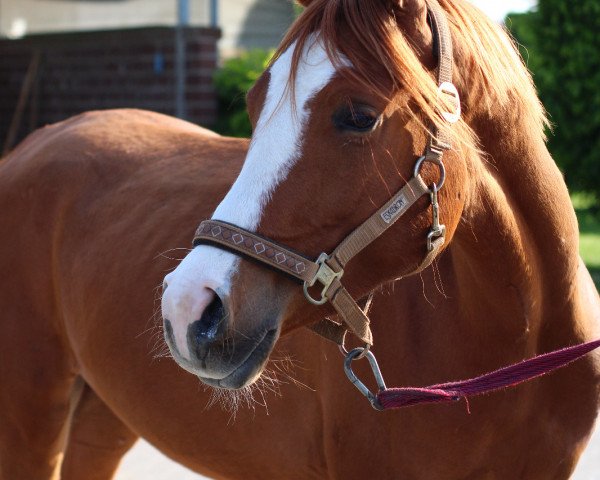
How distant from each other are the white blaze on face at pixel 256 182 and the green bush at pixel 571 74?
6766 millimetres

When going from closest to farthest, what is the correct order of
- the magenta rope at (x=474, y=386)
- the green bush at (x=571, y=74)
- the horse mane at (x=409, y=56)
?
the horse mane at (x=409, y=56) → the magenta rope at (x=474, y=386) → the green bush at (x=571, y=74)

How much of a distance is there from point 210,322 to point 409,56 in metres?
0.73

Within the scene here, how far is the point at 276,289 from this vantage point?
194 centimetres

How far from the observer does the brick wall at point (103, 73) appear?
34.2ft

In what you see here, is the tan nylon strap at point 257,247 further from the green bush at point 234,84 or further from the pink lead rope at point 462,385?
the green bush at point 234,84

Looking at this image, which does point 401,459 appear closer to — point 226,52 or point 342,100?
point 342,100

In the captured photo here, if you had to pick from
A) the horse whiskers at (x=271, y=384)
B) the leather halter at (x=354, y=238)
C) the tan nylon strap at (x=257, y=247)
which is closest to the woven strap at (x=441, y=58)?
the leather halter at (x=354, y=238)

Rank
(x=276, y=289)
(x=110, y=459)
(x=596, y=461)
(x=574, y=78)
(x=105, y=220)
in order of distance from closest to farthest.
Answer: (x=276, y=289) < (x=105, y=220) < (x=110, y=459) < (x=596, y=461) < (x=574, y=78)

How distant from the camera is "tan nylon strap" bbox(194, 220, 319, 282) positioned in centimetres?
189

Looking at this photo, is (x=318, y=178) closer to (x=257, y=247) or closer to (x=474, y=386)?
(x=257, y=247)

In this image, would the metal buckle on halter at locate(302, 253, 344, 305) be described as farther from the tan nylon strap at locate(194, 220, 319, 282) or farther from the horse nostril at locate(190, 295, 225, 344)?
the horse nostril at locate(190, 295, 225, 344)

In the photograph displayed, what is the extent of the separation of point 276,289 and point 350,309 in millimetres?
200

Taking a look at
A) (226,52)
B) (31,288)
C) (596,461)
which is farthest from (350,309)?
(226,52)

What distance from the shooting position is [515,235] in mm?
2242
